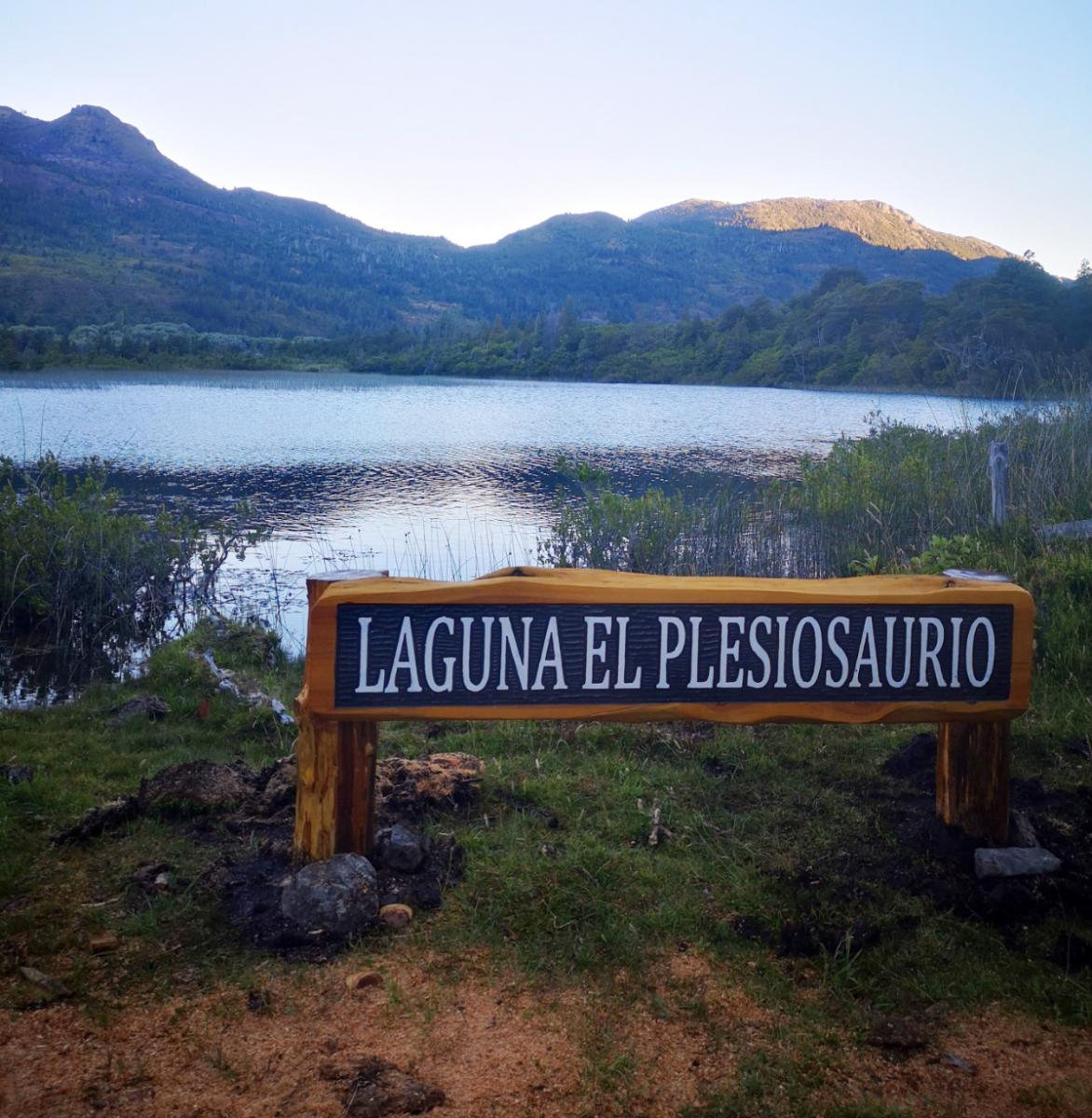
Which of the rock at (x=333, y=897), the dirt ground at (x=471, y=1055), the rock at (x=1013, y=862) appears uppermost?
the rock at (x=1013, y=862)

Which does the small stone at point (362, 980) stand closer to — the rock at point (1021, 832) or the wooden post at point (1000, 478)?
the rock at point (1021, 832)

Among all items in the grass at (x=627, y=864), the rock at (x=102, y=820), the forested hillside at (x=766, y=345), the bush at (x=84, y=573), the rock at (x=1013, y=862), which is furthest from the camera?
the forested hillside at (x=766, y=345)

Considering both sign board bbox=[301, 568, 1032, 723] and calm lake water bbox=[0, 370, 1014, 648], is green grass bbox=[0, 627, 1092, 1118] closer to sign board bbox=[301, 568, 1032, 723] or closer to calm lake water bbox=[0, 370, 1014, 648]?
sign board bbox=[301, 568, 1032, 723]

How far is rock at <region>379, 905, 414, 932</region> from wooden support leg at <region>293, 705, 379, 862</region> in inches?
9.6

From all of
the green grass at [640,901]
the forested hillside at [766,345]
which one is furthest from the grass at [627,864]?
the forested hillside at [766,345]

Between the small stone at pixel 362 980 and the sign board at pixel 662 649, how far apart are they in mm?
740

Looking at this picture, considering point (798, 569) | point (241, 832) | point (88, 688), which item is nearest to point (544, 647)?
point (241, 832)

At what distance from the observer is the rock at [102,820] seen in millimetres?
3658

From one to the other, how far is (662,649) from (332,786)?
3.77 feet

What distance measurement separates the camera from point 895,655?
10.8 ft

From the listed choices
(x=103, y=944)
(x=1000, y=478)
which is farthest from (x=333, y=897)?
(x=1000, y=478)

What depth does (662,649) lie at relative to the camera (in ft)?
10.6

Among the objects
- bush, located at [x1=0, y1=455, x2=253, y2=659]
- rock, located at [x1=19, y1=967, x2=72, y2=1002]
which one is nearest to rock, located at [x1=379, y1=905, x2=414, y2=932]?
rock, located at [x1=19, y1=967, x2=72, y2=1002]

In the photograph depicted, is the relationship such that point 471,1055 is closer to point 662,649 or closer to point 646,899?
point 646,899
